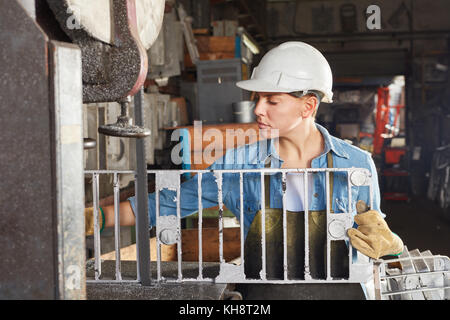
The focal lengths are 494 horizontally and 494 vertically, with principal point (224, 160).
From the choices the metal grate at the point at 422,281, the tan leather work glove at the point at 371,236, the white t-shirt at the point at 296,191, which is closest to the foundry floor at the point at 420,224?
the metal grate at the point at 422,281

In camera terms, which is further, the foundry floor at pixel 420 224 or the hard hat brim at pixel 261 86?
the foundry floor at pixel 420 224

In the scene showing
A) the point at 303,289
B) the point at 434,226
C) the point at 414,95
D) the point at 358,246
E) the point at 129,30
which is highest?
the point at 414,95

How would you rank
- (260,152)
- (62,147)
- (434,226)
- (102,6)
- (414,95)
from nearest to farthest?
(62,147)
(102,6)
(260,152)
(434,226)
(414,95)

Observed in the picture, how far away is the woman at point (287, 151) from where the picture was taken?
1.80 metres

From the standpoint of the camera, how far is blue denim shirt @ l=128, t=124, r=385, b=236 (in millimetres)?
1735

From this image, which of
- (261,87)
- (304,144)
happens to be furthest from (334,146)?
(261,87)

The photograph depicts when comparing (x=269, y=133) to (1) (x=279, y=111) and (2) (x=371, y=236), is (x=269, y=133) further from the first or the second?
(2) (x=371, y=236)

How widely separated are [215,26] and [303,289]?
15.0ft

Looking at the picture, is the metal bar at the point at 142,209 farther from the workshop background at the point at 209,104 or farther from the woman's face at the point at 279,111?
the woman's face at the point at 279,111

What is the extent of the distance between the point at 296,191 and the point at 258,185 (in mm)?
148

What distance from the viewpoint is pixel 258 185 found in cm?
192

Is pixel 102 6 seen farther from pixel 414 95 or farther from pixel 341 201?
A: pixel 414 95

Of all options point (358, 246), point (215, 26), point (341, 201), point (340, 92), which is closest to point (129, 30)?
point (358, 246)

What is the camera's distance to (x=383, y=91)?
11156mm
